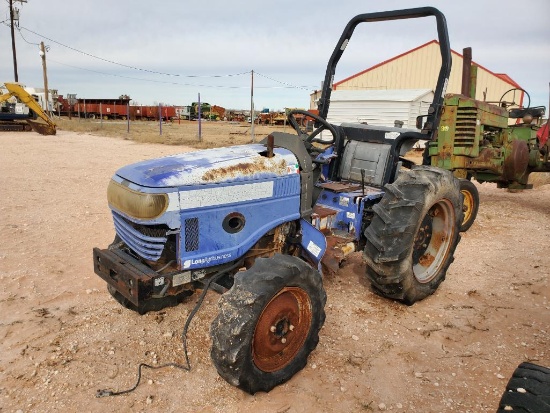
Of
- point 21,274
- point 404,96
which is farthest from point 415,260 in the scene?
point 404,96

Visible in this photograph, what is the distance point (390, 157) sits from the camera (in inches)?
175

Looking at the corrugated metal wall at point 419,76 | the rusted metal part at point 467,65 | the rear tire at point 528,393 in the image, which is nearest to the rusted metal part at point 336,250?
the rear tire at point 528,393

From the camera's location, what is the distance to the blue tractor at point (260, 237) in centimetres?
273

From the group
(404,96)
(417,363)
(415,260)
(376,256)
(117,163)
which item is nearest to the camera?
(417,363)

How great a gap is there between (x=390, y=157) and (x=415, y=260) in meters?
1.07

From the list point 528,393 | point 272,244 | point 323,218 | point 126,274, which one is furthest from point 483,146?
point 126,274

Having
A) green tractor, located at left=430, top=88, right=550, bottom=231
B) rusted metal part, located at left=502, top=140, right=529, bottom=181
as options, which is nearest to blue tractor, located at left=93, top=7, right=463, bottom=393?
green tractor, located at left=430, top=88, right=550, bottom=231

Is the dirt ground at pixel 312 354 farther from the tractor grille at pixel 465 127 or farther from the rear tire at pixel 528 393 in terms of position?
the tractor grille at pixel 465 127

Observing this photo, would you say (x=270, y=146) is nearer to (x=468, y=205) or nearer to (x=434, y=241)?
(x=434, y=241)

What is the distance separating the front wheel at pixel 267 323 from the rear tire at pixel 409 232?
865mm

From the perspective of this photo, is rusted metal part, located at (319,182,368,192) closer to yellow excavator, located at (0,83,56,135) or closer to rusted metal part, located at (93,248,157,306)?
rusted metal part, located at (93,248,157,306)

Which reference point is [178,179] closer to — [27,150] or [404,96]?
[27,150]

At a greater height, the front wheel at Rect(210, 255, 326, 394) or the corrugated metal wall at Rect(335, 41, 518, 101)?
the corrugated metal wall at Rect(335, 41, 518, 101)

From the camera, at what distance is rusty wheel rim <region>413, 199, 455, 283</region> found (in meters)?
4.30
